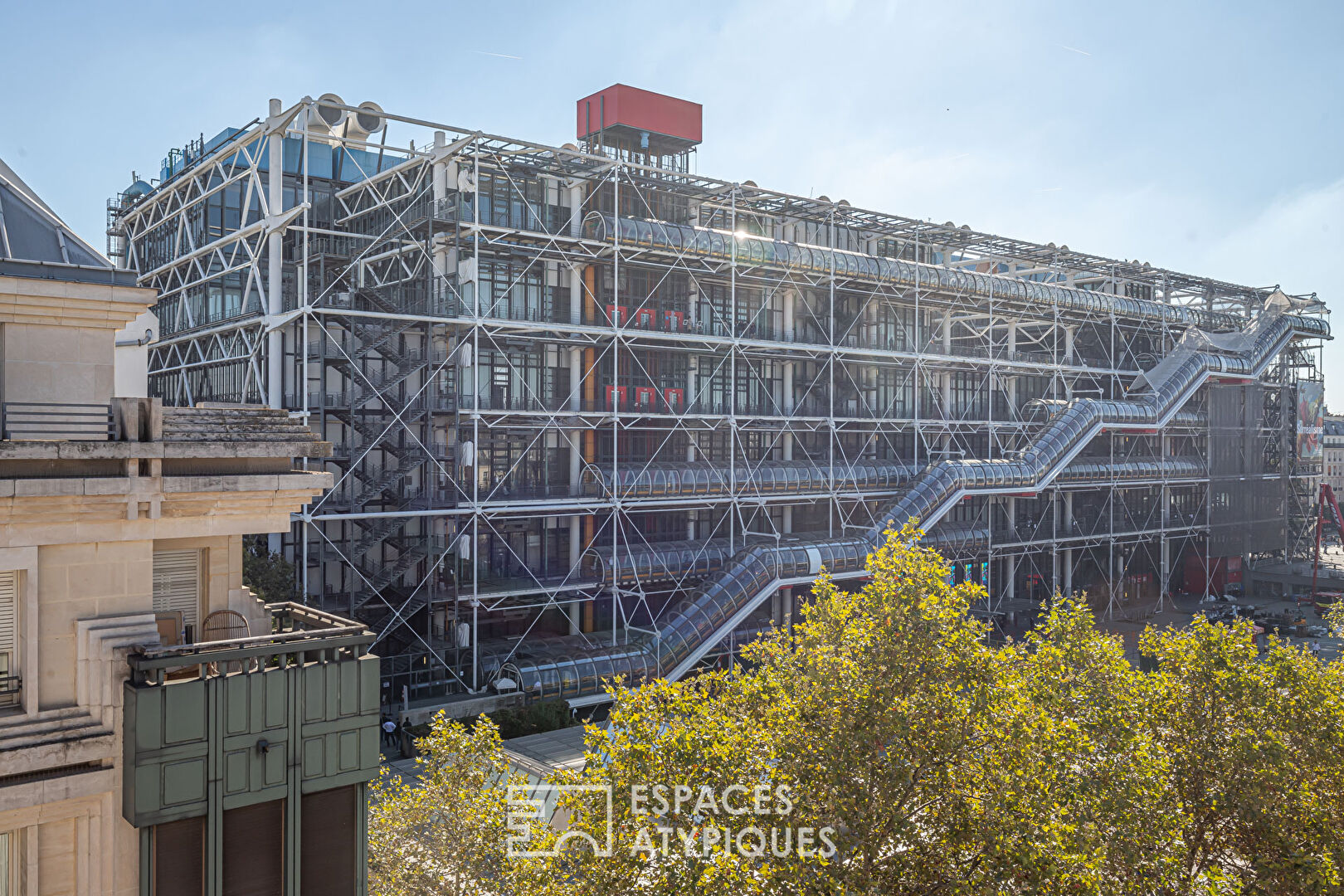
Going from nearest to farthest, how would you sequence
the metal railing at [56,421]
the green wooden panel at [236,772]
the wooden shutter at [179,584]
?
the metal railing at [56,421] < the green wooden panel at [236,772] < the wooden shutter at [179,584]

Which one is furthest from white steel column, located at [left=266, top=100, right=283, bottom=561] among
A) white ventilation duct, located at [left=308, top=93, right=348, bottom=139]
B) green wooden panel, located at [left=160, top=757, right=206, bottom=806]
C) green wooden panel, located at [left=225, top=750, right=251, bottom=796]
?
green wooden panel, located at [left=160, top=757, right=206, bottom=806]

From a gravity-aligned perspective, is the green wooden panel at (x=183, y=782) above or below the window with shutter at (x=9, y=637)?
below

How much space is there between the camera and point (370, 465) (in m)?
32.4

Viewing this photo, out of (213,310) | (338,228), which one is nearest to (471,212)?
(338,228)

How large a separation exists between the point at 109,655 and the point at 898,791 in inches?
350

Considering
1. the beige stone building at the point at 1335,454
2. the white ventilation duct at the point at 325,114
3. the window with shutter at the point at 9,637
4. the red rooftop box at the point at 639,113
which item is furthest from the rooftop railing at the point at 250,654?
the beige stone building at the point at 1335,454

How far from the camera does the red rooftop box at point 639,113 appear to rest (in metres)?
41.0

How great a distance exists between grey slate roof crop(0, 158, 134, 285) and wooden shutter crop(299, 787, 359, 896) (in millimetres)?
5553

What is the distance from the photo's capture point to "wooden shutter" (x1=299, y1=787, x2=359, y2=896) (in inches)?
391

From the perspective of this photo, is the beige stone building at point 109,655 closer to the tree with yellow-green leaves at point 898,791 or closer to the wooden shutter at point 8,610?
the wooden shutter at point 8,610

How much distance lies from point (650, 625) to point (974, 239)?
22.1m

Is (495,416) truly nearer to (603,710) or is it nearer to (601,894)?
(603,710)

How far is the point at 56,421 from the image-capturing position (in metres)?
9.43

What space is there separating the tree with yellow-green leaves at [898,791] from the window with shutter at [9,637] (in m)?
5.53
